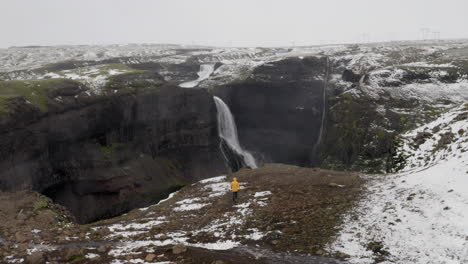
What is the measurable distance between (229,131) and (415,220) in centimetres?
4649

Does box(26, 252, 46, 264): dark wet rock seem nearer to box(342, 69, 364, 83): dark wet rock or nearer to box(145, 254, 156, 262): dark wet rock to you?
box(145, 254, 156, 262): dark wet rock

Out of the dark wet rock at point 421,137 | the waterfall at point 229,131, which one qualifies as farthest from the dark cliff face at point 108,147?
the dark wet rock at point 421,137

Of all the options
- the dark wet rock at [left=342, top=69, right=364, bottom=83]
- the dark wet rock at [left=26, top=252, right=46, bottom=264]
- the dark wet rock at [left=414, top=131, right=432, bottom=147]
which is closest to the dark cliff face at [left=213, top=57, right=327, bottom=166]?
the dark wet rock at [left=342, top=69, right=364, bottom=83]

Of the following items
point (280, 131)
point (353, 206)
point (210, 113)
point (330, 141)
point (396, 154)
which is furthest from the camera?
point (280, 131)

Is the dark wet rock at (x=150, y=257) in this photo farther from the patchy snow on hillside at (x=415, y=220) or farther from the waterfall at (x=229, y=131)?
the waterfall at (x=229, y=131)

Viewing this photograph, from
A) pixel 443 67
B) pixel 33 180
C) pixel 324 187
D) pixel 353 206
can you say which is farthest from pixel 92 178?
pixel 443 67

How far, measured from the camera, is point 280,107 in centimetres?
6297

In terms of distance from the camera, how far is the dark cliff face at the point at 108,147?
35781 mm

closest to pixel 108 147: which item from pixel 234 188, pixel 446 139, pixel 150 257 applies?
pixel 234 188

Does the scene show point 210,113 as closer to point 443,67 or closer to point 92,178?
point 92,178

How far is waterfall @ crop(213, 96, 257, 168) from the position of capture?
5756cm

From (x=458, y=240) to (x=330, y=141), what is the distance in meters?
35.9

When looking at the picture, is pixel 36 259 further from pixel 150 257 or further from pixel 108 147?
pixel 108 147

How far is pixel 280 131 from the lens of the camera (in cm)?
6256
